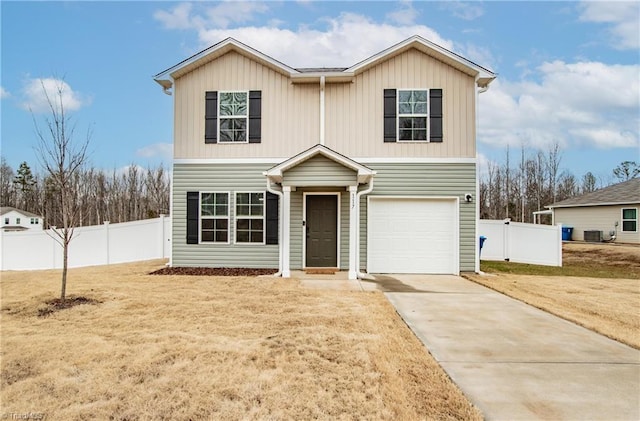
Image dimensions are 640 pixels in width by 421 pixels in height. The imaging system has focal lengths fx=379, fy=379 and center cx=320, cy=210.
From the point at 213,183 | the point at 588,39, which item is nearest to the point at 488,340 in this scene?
the point at 213,183

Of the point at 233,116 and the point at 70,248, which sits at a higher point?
the point at 233,116

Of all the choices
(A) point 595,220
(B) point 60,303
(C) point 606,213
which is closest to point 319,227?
(B) point 60,303

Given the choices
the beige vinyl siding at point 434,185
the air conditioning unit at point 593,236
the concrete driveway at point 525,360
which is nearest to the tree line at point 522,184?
the air conditioning unit at point 593,236

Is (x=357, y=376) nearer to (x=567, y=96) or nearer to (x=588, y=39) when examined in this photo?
(x=588, y=39)

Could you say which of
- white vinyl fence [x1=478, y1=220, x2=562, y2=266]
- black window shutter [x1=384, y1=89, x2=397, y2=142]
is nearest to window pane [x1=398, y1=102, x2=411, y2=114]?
black window shutter [x1=384, y1=89, x2=397, y2=142]

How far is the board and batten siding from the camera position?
1077 centimetres

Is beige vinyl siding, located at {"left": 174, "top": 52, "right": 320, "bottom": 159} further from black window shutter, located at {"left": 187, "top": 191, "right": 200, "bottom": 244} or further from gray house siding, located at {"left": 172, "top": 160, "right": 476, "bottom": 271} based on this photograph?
black window shutter, located at {"left": 187, "top": 191, "right": 200, "bottom": 244}

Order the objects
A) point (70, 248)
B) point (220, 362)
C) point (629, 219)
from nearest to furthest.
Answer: point (220, 362) → point (70, 248) → point (629, 219)

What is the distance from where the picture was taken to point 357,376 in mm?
3617

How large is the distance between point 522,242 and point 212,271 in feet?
35.2

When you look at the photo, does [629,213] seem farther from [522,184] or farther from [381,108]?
[381,108]

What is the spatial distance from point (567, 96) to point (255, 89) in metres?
25.5

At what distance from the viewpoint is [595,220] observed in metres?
23.4

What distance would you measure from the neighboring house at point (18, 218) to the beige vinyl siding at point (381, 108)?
41.8m
